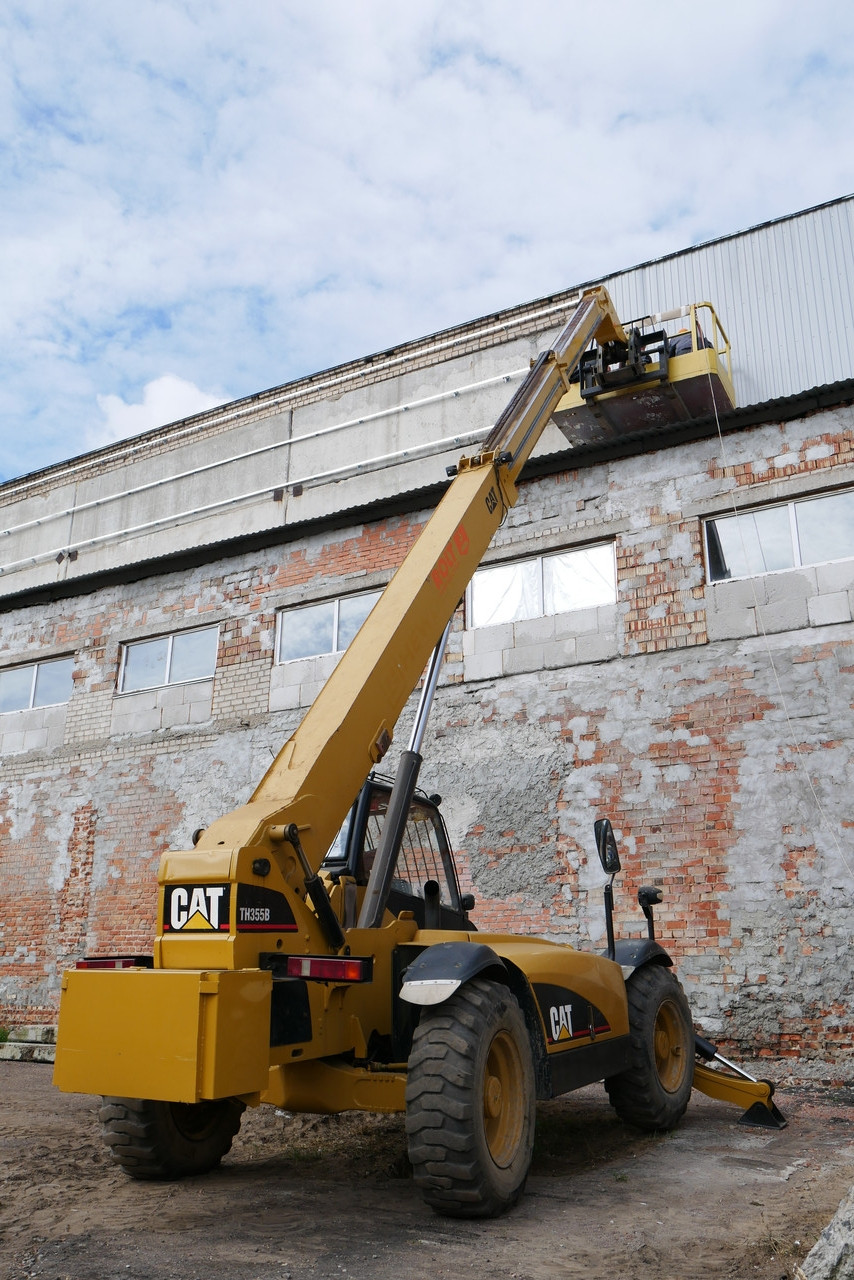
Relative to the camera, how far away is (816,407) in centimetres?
1017

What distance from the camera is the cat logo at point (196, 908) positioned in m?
4.49

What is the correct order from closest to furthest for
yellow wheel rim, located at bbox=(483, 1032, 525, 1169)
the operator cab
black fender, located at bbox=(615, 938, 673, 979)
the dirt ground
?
the dirt ground → yellow wheel rim, located at bbox=(483, 1032, 525, 1169) → the operator cab → black fender, located at bbox=(615, 938, 673, 979)

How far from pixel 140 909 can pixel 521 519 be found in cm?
688

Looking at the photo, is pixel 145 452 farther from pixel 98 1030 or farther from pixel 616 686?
pixel 98 1030

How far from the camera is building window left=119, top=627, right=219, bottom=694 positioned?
13859 mm

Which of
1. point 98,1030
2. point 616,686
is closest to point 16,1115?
point 98,1030

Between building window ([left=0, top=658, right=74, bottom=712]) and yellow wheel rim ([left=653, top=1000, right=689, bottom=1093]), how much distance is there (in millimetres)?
10750

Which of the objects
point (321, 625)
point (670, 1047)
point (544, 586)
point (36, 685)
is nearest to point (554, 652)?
point (544, 586)

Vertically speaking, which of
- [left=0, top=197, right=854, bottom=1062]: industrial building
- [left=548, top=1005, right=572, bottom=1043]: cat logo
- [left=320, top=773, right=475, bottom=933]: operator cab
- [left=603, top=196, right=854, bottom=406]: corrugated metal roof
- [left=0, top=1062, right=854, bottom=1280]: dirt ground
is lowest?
[left=0, top=1062, right=854, bottom=1280]: dirt ground

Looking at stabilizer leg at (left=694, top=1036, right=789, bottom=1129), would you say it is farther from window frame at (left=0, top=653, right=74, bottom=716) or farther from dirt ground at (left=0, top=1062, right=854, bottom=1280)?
window frame at (left=0, top=653, right=74, bottom=716)

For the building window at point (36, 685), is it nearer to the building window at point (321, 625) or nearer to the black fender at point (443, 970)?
the building window at point (321, 625)

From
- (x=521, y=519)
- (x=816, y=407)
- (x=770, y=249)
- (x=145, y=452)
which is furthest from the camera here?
Answer: (x=145, y=452)

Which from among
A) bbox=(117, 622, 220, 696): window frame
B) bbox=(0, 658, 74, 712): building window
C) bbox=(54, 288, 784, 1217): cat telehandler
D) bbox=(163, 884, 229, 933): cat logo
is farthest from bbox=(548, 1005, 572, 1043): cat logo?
bbox=(0, 658, 74, 712): building window

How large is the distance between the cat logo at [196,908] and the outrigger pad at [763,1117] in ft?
14.4
